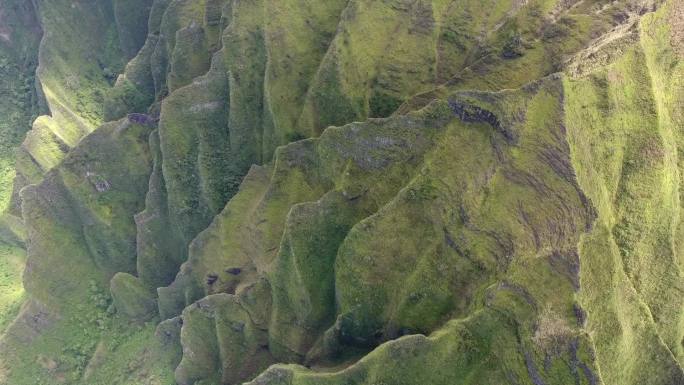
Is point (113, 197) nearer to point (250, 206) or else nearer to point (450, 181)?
point (250, 206)

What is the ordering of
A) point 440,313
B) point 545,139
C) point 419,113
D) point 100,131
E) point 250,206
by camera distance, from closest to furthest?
point 545,139, point 440,313, point 419,113, point 250,206, point 100,131

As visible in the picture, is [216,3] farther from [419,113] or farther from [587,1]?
[587,1]

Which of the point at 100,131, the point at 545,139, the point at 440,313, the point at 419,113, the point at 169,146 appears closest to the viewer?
the point at 545,139

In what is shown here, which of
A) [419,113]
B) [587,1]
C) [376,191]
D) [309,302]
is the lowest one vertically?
[309,302]

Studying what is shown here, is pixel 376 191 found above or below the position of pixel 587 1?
below

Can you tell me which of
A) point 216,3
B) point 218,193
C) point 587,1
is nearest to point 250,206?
point 218,193

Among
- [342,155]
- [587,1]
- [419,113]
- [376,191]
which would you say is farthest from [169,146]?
[587,1]

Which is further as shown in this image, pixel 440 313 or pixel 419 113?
pixel 419 113
